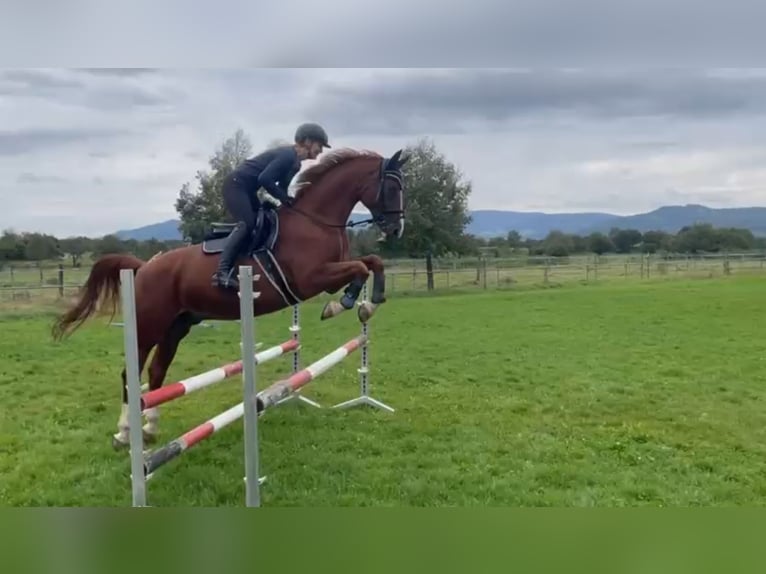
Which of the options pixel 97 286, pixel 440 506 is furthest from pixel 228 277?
pixel 440 506

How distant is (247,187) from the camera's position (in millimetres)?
2500

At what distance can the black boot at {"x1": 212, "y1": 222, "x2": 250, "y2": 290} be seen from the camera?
2.49 meters

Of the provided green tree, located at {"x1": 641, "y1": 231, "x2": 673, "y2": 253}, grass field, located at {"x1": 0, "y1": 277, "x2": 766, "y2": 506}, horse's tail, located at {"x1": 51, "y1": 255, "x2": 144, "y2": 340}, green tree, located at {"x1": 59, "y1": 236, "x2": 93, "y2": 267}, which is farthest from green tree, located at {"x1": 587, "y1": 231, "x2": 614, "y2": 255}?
green tree, located at {"x1": 59, "y1": 236, "x2": 93, "y2": 267}

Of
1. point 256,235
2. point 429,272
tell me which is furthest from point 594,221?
point 256,235

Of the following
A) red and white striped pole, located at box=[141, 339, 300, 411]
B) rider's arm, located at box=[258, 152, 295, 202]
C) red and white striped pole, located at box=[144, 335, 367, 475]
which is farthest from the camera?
rider's arm, located at box=[258, 152, 295, 202]

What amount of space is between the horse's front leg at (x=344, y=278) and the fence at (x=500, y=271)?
78 centimetres

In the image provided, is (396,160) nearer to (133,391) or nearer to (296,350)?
(296,350)

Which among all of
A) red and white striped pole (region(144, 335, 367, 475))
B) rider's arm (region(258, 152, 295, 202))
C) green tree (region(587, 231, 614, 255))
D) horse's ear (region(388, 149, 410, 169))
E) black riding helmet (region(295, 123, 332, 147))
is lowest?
red and white striped pole (region(144, 335, 367, 475))

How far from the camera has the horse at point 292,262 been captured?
2.54 metres

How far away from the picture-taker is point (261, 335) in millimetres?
4773

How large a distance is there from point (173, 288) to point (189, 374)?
1548 millimetres

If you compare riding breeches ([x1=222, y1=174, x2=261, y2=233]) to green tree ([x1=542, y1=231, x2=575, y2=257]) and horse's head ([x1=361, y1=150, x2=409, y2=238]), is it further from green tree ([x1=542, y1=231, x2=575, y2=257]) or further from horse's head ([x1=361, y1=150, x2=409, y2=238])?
green tree ([x1=542, y1=231, x2=575, y2=257])

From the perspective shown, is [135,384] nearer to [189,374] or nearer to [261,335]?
[189,374]

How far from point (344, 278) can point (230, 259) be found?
18.2 inches
